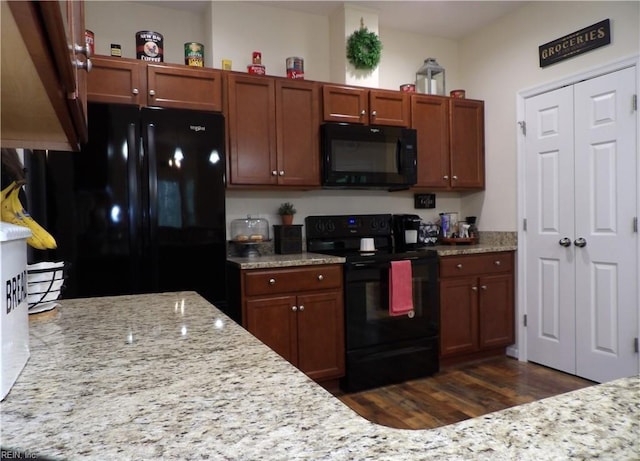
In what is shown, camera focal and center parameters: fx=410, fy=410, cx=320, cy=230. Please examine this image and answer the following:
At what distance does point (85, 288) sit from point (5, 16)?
6.25 feet

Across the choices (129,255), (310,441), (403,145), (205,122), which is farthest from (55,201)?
(403,145)

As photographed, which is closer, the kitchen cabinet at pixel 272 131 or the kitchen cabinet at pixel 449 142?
the kitchen cabinet at pixel 272 131

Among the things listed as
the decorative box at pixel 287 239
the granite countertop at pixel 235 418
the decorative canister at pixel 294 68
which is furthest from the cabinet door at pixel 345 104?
the granite countertop at pixel 235 418

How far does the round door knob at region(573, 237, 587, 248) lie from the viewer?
2828 millimetres

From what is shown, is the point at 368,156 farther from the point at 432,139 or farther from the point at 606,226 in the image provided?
the point at 606,226

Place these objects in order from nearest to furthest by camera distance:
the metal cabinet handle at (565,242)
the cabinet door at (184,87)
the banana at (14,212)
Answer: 1. the banana at (14,212)
2. the cabinet door at (184,87)
3. the metal cabinet handle at (565,242)

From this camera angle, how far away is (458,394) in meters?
2.67

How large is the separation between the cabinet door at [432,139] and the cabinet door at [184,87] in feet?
5.15

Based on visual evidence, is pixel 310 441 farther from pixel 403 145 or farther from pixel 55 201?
pixel 403 145

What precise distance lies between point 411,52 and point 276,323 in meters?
2.71

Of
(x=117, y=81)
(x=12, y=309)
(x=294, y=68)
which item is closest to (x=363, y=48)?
(x=294, y=68)

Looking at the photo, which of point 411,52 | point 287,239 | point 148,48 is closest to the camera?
point 148,48

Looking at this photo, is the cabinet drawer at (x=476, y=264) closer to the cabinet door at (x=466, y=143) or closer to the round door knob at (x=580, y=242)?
the round door knob at (x=580, y=242)

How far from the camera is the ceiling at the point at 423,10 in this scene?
3.13 meters
